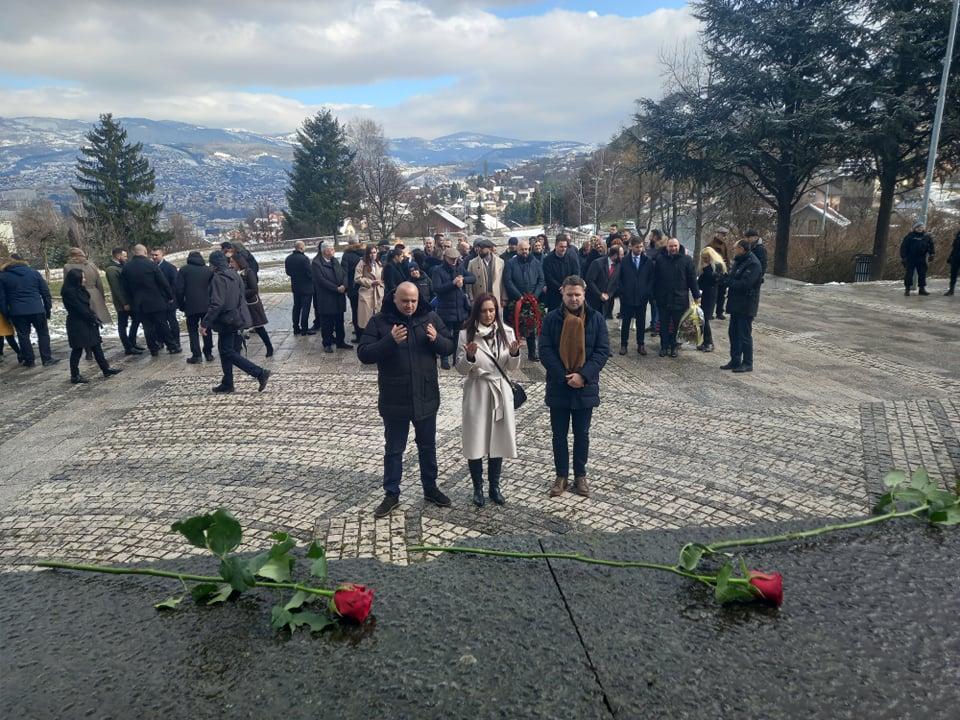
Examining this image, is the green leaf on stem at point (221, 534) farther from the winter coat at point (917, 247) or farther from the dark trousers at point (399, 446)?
the winter coat at point (917, 247)

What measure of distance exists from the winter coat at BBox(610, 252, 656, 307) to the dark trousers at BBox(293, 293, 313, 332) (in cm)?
619

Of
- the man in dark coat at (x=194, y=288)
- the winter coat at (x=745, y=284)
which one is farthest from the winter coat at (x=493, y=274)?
the man in dark coat at (x=194, y=288)

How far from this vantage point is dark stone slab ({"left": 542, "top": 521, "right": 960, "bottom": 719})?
118 inches

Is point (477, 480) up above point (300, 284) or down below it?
below

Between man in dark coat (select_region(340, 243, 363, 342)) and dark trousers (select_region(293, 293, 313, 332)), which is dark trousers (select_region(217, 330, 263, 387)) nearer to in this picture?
man in dark coat (select_region(340, 243, 363, 342))

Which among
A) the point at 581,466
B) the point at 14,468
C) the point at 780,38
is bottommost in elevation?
the point at 14,468

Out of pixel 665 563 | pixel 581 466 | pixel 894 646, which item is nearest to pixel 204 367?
pixel 581 466

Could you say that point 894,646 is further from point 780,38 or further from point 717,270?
point 780,38

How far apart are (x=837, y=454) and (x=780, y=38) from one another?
59.2 feet

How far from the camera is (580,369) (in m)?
5.04

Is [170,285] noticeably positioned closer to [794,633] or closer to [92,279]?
[92,279]

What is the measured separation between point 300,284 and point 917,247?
14.4m

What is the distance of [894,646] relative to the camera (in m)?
3.31

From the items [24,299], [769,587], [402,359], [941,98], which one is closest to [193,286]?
[24,299]
